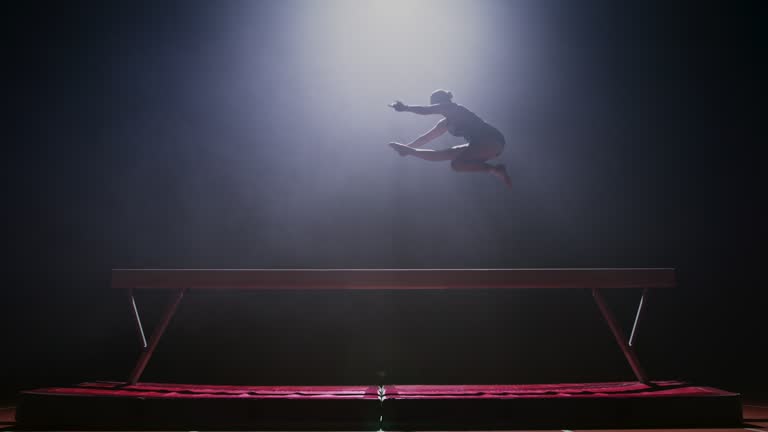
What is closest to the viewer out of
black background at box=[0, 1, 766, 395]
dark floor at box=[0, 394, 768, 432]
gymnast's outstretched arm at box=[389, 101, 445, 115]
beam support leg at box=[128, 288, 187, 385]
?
dark floor at box=[0, 394, 768, 432]

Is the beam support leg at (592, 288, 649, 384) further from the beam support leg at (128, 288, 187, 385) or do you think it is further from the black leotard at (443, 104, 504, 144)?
the beam support leg at (128, 288, 187, 385)

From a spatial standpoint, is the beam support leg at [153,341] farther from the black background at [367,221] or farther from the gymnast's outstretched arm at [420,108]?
the gymnast's outstretched arm at [420,108]

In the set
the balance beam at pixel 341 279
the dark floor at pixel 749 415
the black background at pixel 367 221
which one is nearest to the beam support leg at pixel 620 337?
the balance beam at pixel 341 279

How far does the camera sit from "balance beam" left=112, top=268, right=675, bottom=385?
83.0 inches

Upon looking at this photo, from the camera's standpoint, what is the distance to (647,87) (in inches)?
132

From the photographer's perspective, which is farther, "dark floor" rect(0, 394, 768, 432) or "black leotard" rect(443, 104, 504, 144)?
"black leotard" rect(443, 104, 504, 144)

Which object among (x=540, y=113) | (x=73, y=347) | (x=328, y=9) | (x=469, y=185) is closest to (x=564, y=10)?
(x=540, y=113)

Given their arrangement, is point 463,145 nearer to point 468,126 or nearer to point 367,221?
point 468,126

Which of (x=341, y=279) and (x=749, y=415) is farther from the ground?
(x=341, y=279)

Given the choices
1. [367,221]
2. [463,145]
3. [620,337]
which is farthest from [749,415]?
[367,221]

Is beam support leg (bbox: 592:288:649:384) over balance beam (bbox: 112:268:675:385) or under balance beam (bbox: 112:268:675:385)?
under

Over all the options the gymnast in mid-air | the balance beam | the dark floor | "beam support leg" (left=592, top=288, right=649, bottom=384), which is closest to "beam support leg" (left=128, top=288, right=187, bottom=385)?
the balance beam

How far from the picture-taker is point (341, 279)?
211 cm

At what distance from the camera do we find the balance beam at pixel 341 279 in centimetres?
211
